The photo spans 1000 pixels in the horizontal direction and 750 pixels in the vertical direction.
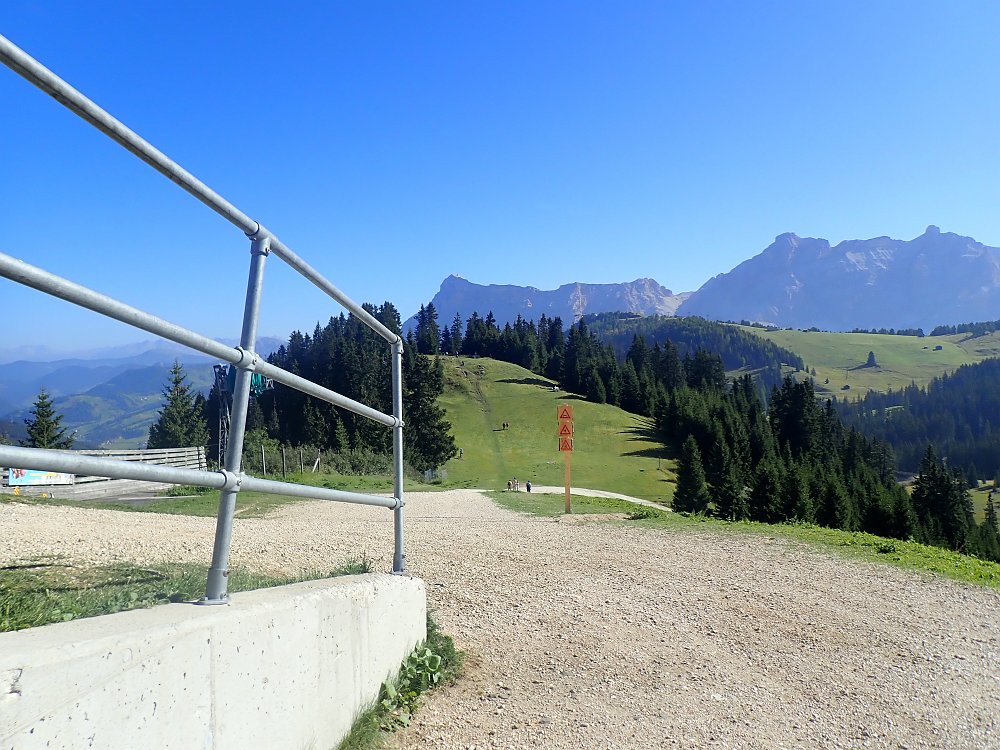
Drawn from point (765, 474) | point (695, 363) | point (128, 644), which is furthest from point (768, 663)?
point (695, 363)

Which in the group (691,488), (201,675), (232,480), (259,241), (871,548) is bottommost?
(691,488)

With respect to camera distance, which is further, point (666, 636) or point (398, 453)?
point (666, 636)

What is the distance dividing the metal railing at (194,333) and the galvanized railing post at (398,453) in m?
0.71

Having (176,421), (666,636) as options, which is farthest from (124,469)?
(176,421)

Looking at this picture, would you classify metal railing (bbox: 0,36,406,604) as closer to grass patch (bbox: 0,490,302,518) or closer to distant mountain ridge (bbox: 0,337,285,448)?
distant mountain ridge (bbox: 0,337,285,448)

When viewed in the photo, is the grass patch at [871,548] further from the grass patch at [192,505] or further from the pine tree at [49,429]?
the pine tree at [49,429]

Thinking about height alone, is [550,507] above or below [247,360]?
below

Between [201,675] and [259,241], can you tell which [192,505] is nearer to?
[259,241]

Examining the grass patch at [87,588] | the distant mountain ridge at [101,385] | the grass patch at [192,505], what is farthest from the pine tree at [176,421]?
the grass patch at [87,588]

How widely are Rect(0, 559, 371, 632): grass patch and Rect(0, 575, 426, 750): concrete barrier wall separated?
1.23 feet

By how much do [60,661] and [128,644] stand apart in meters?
0.23

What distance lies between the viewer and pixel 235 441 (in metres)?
2.67

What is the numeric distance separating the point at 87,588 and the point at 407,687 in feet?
5.76

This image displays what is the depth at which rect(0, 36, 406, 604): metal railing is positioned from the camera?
5.67 feet
